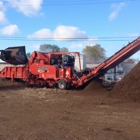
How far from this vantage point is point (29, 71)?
22.6m

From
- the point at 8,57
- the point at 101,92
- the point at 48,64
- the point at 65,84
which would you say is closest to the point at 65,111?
the point at 101,92

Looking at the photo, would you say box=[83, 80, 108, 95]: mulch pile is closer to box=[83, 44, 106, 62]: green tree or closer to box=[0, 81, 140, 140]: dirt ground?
box=[0, 81, 140, 140]: dirt ground

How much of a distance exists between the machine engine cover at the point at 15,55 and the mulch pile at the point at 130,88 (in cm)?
1083

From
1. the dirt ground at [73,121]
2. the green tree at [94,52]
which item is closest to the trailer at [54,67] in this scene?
the dirt ground at [73,121]

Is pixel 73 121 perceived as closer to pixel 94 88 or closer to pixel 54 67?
pixel 94 88

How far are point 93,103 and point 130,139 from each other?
19.4 ft

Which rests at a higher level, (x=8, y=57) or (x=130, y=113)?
(x=8, y=57)

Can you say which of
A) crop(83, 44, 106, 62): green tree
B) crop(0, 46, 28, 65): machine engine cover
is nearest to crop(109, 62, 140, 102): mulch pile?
crop(0, 46, 28, 65): machine engine cover

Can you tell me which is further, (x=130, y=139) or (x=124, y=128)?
(x=124, y=128)

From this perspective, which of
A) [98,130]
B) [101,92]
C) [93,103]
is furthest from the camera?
[101,92]

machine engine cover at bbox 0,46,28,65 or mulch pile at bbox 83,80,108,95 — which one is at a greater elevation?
machine engine cover at bbox 0,46,28,65

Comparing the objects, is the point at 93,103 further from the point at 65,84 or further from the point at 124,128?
the point at 65,84

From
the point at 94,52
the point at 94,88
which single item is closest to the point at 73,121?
the point at 94,88

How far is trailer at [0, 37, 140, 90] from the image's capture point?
18734 millimetres
